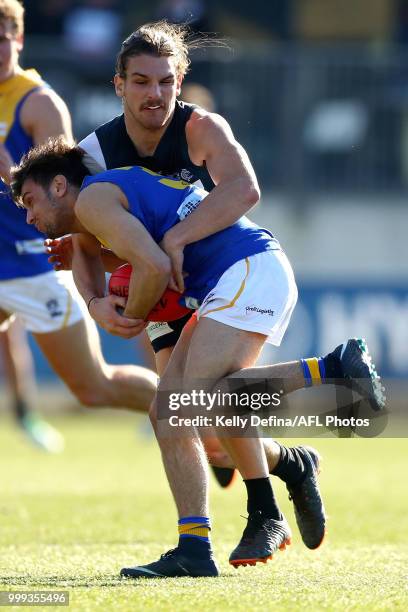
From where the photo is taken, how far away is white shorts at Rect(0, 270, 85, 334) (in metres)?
7.60

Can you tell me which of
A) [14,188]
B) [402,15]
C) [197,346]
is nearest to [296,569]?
[197,346]

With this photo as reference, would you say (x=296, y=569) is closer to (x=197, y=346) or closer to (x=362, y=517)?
(x=197, y=346)

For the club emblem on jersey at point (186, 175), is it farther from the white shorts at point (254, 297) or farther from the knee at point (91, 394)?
the knee at point (91, 394)

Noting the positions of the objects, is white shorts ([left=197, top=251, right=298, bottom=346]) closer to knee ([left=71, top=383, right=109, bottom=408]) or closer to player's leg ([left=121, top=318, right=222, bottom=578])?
player's leg ([left=121, top=318, right=222, bottom=578])

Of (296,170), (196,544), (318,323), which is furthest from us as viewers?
(296,170)

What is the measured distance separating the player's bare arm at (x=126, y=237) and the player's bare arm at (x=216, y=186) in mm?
126

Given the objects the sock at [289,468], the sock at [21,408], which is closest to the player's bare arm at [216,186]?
the sock at [289,468]

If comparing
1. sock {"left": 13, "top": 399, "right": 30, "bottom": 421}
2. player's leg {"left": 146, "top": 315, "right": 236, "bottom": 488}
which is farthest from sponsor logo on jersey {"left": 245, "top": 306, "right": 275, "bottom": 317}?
sock {"left": 13, "top": 399, "right": 30, "bottom": 421}

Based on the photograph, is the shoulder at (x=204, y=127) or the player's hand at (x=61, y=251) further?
the player's hand at (x=61, y=251)

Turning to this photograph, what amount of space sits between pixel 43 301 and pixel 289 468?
2.29 meters

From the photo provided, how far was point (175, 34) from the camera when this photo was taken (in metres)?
5.80

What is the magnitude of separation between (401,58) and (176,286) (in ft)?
40.7

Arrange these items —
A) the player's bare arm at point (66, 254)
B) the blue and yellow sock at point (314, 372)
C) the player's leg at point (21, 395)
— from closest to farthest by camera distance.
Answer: the blue and yellow sock at point (314, 372) < the player's bare arm at point (66, 254) < the player's leg at point (21, 395)

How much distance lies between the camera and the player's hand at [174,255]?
17.6ft
